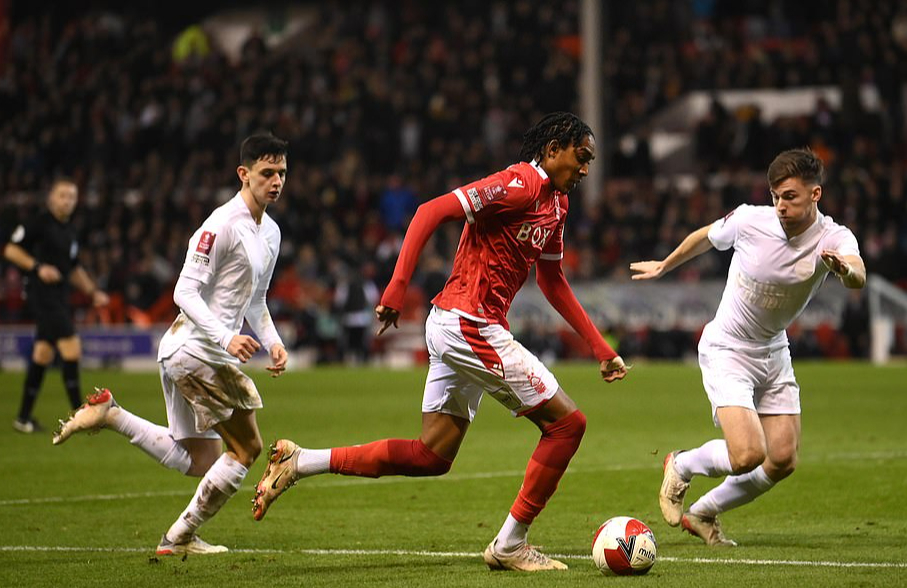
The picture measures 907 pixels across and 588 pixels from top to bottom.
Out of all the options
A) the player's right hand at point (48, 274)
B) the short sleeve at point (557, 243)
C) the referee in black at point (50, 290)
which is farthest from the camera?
the referee in black at point (50, 290)

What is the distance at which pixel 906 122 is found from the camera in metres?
27.6

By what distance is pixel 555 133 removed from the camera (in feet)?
23.5

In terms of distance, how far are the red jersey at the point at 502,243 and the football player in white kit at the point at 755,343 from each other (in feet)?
2.74

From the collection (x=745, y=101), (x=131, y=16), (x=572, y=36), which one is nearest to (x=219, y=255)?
(x=745, y=101)

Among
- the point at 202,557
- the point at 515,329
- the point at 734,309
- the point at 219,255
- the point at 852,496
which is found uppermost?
the point at 219,255

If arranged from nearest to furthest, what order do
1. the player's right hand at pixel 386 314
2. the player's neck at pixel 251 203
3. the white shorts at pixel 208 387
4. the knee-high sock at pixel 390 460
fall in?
1. the player's right hand at pixel 386 314
2. the knee-high sock at pixel 390 460
3. the white shorts at pixel 208 387
4. the player's neck at pixel 251 203

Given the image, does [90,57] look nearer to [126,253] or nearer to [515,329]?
[126,253]

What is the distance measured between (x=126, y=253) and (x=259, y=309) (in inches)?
834

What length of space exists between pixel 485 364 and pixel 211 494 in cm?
165

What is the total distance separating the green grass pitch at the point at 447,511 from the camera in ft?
22.9

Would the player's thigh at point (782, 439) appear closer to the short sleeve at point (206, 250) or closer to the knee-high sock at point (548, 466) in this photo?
the knee-high sock at point (548, 466)

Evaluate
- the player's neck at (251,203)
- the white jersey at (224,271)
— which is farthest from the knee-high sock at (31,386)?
the player's neck at (251,203)

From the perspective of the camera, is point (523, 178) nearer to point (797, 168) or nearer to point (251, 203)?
point (797, 168)

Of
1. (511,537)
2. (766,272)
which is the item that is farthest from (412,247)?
(766,272)
